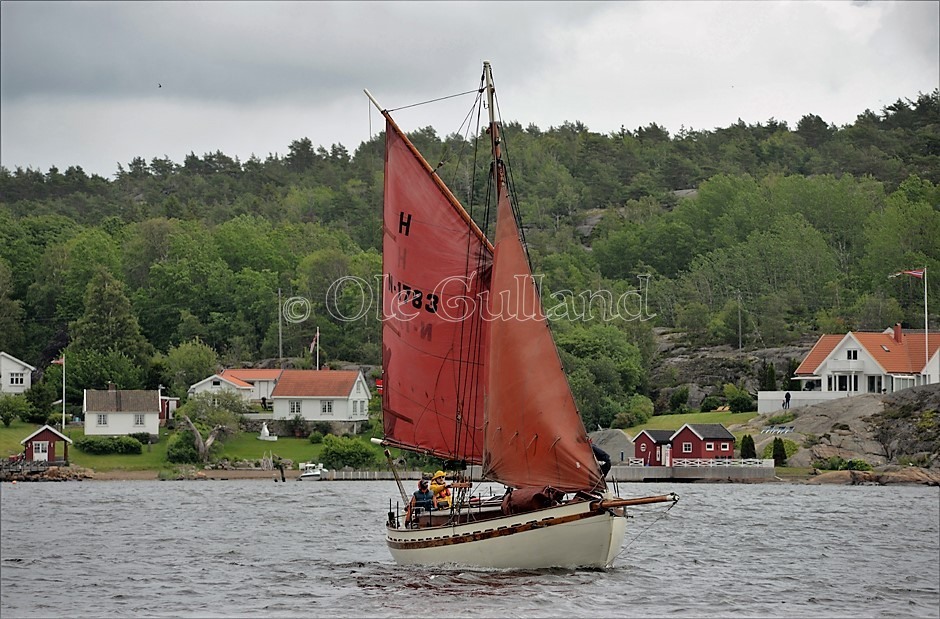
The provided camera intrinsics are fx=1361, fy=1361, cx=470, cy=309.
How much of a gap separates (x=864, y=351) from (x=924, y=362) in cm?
472

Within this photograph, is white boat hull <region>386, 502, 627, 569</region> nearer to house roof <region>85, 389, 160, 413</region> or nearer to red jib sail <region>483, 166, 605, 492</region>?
red jib sail <region>483, 166, 605, 492</region>

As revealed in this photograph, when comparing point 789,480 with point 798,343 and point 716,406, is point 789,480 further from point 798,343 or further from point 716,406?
point 798,343

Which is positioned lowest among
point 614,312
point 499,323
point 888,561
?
point 888,561

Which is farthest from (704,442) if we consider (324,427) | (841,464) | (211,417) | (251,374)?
(251,374)

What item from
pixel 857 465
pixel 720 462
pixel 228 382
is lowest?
pixel 857 465

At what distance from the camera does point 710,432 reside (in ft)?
318

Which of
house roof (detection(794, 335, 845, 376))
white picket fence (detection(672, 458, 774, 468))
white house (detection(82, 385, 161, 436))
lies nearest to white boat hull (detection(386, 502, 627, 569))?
white picket fence (detection(672, 458, 774, 468))

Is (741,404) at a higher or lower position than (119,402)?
lower

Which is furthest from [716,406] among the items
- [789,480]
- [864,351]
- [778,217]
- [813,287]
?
[778,217]

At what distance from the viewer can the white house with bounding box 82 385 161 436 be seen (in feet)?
349

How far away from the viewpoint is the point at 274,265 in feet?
543

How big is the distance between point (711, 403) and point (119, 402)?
48704 mm

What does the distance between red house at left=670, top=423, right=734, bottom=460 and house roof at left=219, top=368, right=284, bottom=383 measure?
42.6 m

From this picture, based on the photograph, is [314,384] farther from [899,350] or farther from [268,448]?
[899,350]
